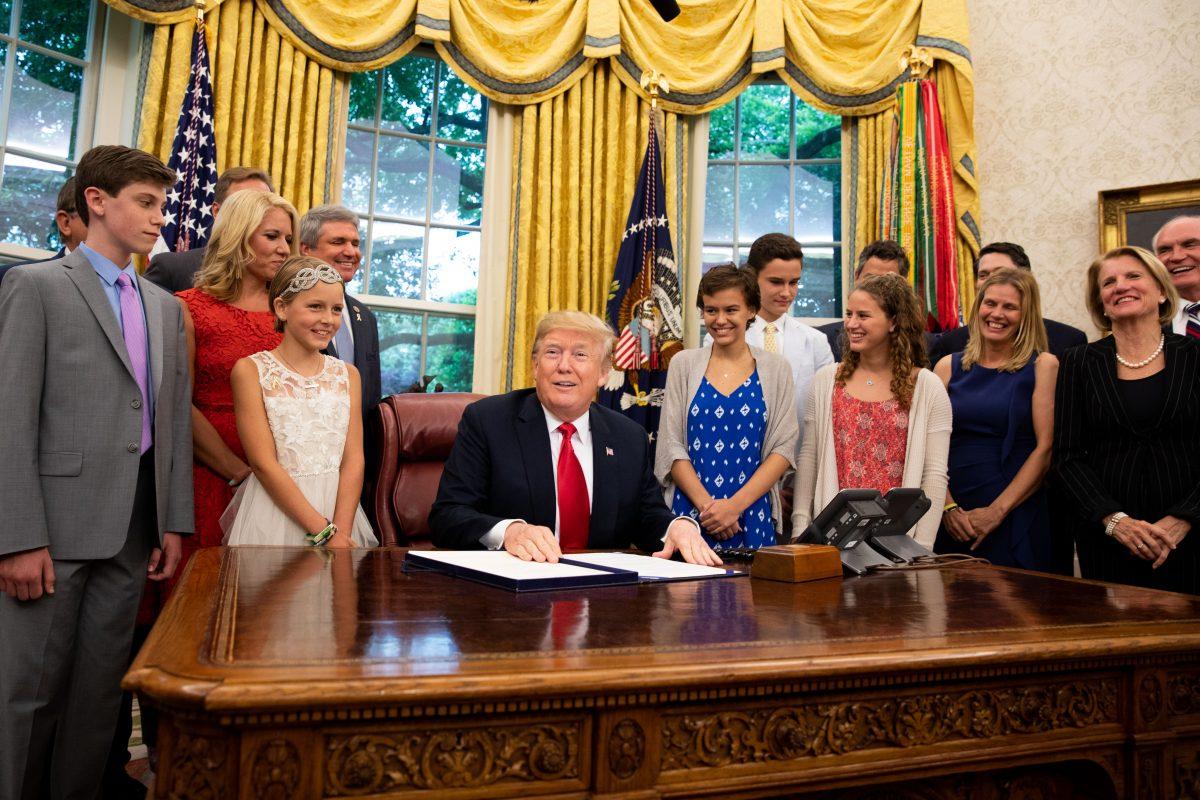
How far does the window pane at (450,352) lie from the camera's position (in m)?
5.27

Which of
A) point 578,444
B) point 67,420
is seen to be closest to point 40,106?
point 67,420

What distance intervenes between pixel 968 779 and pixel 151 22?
467 centimetres

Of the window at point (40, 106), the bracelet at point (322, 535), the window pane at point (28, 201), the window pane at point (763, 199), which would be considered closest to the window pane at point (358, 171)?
the window at point (40, 106)

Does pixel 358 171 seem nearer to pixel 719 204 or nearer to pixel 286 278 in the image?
pixel 719 204

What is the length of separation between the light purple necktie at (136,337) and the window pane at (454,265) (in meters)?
2.97

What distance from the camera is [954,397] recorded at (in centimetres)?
314

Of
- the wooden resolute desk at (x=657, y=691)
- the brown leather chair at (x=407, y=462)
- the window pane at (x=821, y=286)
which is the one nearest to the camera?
the wooden resolute desk at (x=657, y=691)

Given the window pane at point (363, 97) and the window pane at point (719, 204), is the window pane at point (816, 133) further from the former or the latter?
the window pane at point (363, 97)

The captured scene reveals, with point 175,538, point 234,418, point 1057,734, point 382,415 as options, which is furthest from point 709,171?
point 1057,734

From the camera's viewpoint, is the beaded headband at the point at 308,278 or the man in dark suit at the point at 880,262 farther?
the man in dark suit at the point at 880,262

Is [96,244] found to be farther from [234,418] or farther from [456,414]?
[456,414]

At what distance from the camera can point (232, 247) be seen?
108 inches

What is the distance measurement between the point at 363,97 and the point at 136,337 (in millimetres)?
3269

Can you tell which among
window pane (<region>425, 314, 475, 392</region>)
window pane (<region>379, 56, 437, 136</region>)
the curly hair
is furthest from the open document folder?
window pane (<region>379, 56, 437, 136</region>)
